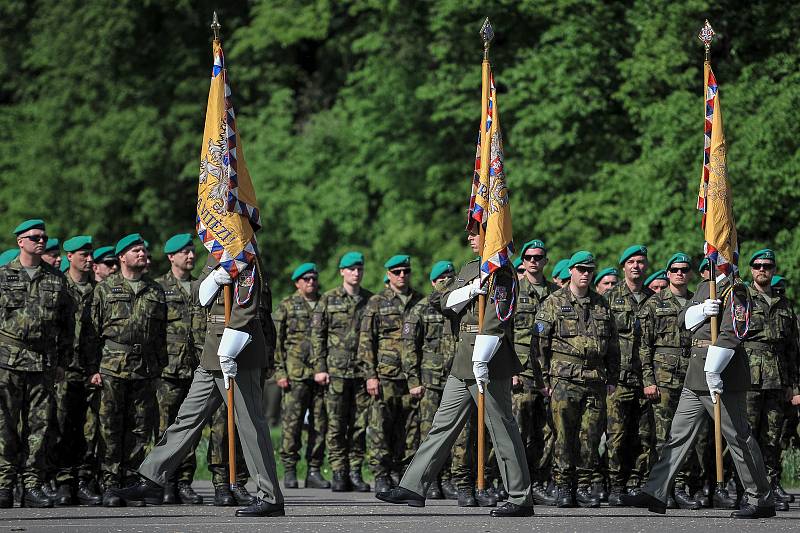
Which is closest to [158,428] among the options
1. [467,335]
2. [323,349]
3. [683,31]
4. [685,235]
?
[323,349]

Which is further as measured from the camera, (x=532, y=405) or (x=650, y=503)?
(x=532, y=405)

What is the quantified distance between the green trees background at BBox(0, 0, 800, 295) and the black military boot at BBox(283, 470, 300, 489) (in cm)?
856

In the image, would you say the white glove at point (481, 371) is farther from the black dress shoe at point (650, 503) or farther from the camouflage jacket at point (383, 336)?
the camouflage jacket at point (383, 336)

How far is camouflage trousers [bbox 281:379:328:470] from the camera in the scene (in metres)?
16.6

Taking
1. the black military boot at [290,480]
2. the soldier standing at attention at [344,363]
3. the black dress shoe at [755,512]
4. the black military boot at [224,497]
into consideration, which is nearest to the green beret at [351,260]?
the soldier standing at attention at [344,363]

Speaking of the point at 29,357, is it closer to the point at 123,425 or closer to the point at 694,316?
the point at 123,425

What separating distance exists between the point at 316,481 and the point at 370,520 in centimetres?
456

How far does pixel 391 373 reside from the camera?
15.7 metres

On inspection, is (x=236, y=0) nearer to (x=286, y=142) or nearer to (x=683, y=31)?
(x=286, y=142)

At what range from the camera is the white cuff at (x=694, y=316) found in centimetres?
1263

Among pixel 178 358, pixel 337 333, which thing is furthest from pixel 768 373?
pixel 178 358

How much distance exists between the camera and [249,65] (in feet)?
104

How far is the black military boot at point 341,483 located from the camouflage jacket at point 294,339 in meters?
1.33

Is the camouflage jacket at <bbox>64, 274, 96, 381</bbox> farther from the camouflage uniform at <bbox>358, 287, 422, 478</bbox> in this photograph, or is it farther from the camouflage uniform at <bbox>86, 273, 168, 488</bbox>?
the camouflage uniform at <bbox>358, 287, 422, 478</bbox>
